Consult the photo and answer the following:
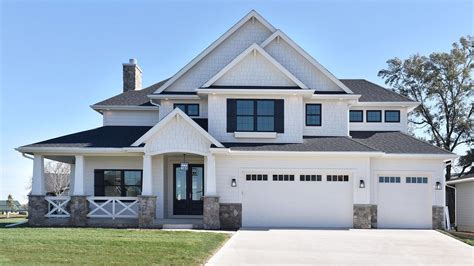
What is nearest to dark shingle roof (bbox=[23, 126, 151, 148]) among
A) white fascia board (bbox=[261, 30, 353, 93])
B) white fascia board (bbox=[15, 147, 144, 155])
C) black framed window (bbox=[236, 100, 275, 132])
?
white fascia board (bbox=[15, 147, 144, 155])

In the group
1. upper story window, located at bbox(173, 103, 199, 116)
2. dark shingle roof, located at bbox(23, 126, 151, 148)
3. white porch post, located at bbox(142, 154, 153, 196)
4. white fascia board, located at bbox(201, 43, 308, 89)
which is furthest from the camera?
upper story window, located at bbox(173, 103, 199, 116)

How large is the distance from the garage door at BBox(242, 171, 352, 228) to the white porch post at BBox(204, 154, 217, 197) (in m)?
1.32

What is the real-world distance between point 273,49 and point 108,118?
8.21 m

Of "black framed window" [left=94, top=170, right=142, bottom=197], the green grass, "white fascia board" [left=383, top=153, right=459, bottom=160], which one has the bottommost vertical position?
the green grass

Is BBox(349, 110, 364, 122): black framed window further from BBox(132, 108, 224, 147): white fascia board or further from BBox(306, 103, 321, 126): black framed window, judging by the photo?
BBox(132, 108, 224, 147): white fascia board

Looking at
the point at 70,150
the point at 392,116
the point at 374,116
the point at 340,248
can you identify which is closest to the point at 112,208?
the point at 70,150

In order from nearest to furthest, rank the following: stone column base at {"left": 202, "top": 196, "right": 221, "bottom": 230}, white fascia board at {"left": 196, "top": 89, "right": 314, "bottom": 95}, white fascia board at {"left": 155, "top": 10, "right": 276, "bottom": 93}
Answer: stone column base at {"left": 202, "top": 196, "right": 221, "bottom": 230}, white fascia board at {"left": 196, "top": 89, "right": 314, "bottom": 95}, white fascia board at {"left": 155, "top": 10, "right": 276, "bottom": 93}

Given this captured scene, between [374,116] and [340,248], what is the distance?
38.7 ft

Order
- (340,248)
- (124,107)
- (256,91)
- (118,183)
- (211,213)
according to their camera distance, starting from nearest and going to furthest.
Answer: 1. (340,248)
2. (211,213)
3. (256,91)
4. (118,183)
5. (124,107)

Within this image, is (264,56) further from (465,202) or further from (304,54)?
(465,202)

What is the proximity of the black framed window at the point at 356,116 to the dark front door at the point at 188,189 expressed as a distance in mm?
7503

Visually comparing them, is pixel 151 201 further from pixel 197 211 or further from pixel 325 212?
pixel 325 212

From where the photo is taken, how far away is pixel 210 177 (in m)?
20.8

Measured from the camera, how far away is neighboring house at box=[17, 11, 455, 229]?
21.0 meters
